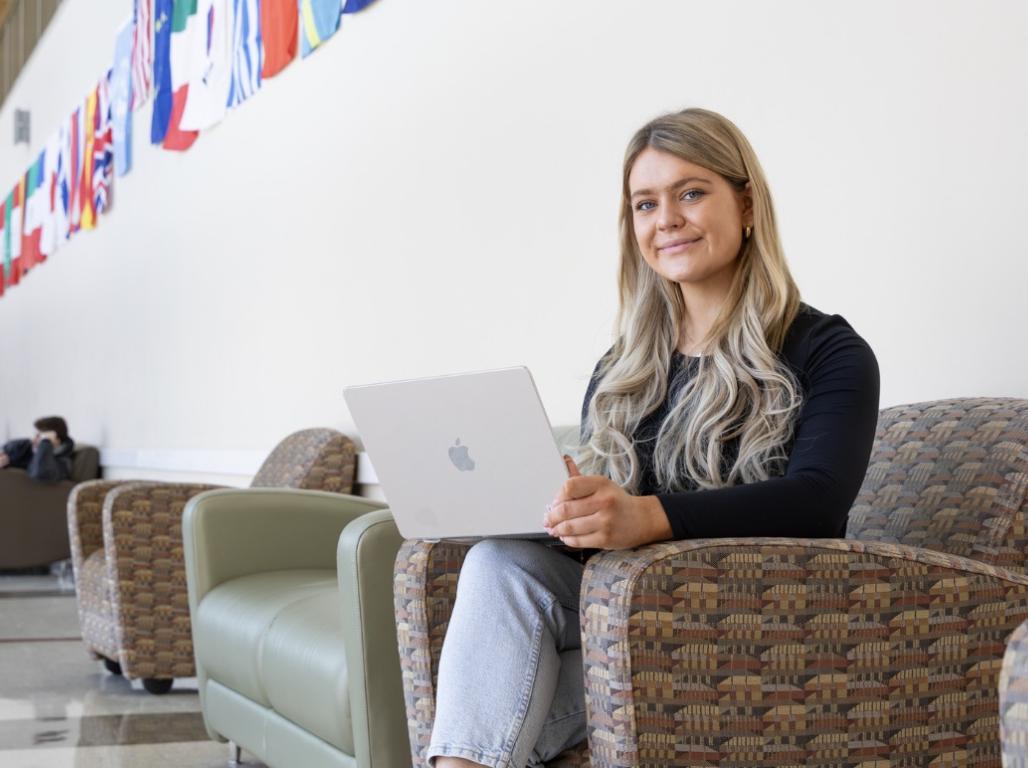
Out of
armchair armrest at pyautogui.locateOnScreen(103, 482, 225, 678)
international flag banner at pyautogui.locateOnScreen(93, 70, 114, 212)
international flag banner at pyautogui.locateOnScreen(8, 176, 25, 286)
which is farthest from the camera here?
international flag banner at pyautogui.locateOnScreen(8, 176, 25, 286)

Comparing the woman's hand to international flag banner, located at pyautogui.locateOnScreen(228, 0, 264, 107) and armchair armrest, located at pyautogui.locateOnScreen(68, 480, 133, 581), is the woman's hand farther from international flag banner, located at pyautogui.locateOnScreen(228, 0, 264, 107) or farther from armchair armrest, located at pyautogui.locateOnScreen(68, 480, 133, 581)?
international flag banner, located at pyautogui.locateOnScreen(228, 0, 264, 107)

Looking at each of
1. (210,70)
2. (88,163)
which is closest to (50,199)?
(88,163)

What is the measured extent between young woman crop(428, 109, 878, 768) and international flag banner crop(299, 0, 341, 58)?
2.71 metres

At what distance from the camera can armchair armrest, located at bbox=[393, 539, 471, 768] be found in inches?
66.4

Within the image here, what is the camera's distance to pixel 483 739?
57.1 inches

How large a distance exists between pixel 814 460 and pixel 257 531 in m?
1.92

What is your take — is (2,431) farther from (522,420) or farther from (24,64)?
(522,420)

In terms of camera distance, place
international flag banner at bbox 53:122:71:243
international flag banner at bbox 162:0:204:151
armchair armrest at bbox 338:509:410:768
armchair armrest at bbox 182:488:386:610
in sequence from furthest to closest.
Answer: international flag banner at bbox 53:122:71:243 → international flag banner at bbox 162:0:204:151 → armchair armrest at bbox 182:488:386:610 → armchair armrest at bbox 338:509:410:768

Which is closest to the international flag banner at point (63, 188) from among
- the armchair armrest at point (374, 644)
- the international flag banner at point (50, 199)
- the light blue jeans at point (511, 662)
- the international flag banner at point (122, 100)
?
the international flag banner at point (50, 199)

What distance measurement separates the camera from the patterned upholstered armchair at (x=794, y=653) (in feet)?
4.34

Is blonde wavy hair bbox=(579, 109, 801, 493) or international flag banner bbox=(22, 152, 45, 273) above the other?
international flag banner bbox=(22, 152, 45, 273)

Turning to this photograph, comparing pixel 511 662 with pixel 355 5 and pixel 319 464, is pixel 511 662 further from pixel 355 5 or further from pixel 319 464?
pixel 355 5

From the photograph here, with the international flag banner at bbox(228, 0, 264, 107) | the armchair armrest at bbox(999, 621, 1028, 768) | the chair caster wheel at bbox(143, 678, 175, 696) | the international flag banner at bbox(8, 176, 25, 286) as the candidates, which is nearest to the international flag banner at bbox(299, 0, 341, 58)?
the international flag banner at bbox(228, 0, 264, 107)

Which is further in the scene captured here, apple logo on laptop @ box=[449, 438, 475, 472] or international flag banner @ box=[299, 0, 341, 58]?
international flag banner @ box=[299, 0, 341, 58]
